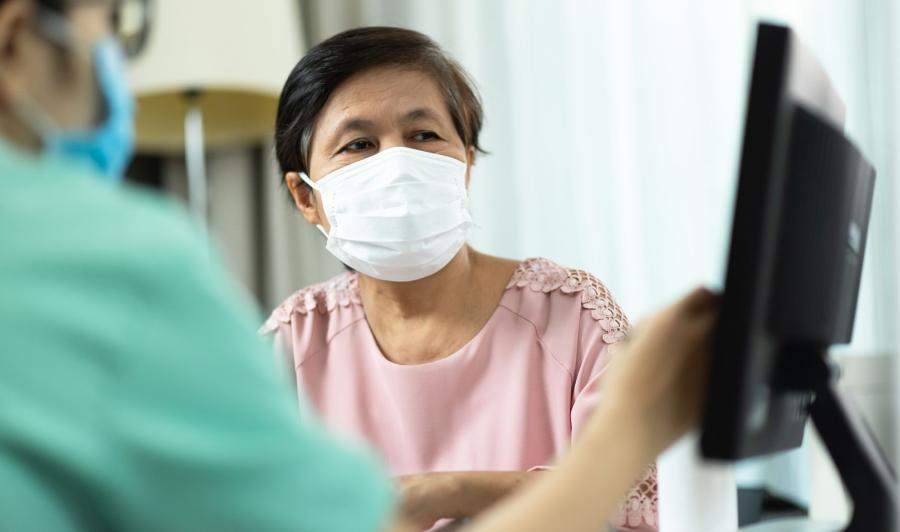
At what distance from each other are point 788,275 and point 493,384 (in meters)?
0.71

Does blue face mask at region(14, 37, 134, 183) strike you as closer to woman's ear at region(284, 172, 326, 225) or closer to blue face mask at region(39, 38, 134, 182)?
blue face mask at region(39, 38, 134, 182)

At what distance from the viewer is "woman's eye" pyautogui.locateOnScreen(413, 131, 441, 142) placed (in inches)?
55.6

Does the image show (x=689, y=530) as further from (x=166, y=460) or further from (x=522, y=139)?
(x=522, y=139)

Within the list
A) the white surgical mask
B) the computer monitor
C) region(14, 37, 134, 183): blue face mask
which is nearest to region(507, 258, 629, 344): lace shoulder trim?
the white surgical mask

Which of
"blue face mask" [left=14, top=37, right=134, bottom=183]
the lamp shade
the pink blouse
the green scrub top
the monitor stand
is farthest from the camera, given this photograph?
the lamp shade

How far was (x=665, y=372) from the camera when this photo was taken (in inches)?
27.3

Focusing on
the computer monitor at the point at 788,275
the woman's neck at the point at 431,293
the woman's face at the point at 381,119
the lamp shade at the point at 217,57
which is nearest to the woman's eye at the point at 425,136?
the woman's face at the point at 381,119

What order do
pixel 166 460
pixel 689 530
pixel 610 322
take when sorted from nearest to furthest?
pixel 166 460 → pixel 689 530 → pixel 610 322

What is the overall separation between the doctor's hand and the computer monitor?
36 mm

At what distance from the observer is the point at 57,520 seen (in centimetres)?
45

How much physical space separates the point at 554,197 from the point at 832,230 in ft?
5.13

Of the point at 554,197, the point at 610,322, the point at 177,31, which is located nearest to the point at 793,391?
the point at 610,322

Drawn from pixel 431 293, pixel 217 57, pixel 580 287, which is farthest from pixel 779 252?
pixel 217 57

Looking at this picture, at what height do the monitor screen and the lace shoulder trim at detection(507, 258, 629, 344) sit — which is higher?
the monitor screen
